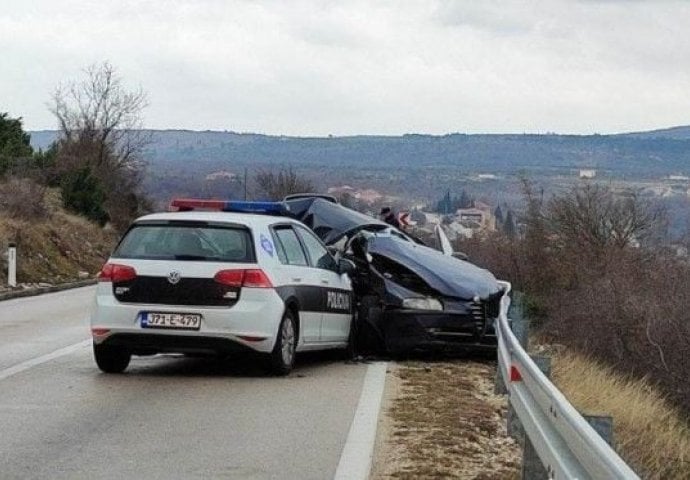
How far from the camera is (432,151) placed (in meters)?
106

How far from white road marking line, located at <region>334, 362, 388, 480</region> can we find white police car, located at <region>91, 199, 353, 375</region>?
0.98 metres

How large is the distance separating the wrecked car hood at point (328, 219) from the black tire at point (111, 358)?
3.55 m

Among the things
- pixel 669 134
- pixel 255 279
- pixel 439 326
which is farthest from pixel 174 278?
pixel 669 134

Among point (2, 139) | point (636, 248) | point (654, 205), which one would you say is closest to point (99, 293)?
point (636, 248)

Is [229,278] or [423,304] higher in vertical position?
[229,278]

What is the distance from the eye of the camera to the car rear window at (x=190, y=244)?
1150 cm

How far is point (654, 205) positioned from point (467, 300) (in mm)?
38132

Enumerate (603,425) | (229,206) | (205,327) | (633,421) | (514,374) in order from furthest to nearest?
(229,206) → (633,421) → (205,327) → (514,374) → (603,425)

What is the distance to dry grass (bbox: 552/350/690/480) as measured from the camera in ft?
37.4

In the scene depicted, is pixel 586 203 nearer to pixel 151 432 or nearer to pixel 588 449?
pixel 151 432

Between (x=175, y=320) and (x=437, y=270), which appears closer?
(x=175, y=320)

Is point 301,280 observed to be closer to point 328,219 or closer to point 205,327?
point 205,327

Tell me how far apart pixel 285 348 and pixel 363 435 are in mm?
3100

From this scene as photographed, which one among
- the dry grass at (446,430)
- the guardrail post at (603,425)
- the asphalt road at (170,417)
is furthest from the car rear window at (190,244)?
the guardrail post at (603,425)
